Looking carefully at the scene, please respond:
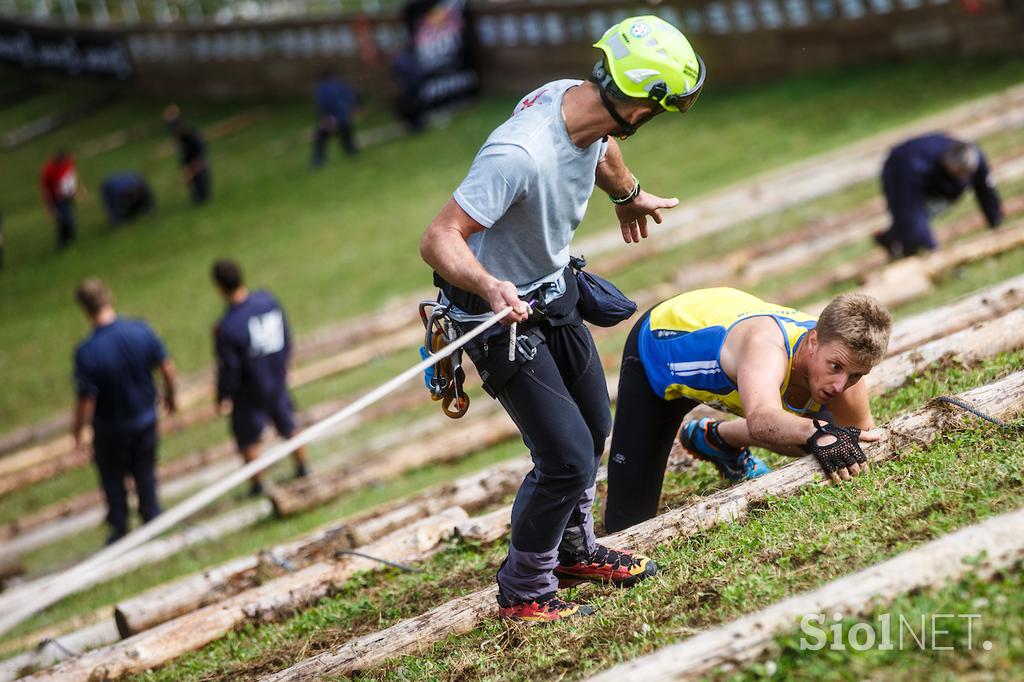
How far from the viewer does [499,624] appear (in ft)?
15.8

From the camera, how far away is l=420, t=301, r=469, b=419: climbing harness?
4.70 m

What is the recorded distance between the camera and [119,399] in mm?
9883

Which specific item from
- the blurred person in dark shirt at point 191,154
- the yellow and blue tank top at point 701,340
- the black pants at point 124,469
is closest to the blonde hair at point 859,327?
the yellow and blue tank top at point 701,340

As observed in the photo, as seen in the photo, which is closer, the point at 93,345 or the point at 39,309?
the point at 93,345

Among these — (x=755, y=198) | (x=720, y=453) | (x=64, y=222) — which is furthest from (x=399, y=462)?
(x=64, y=222)

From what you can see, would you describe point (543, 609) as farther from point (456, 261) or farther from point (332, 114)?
point (332, 114)

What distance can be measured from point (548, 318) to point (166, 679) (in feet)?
9.27

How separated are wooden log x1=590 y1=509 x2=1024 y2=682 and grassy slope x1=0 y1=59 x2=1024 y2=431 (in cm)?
1252

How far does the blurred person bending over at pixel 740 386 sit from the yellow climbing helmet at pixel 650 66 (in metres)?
1.19

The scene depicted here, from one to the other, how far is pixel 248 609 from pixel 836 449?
3339mm

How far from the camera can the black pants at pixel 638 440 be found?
548 centimetres

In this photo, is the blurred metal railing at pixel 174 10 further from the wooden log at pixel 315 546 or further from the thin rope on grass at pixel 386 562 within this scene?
the thin rope on grass at pixel 386 562

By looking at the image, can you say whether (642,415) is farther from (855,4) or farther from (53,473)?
(855,4)

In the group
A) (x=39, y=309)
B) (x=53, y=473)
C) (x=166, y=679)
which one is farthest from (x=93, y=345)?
(x=39, y=309)
